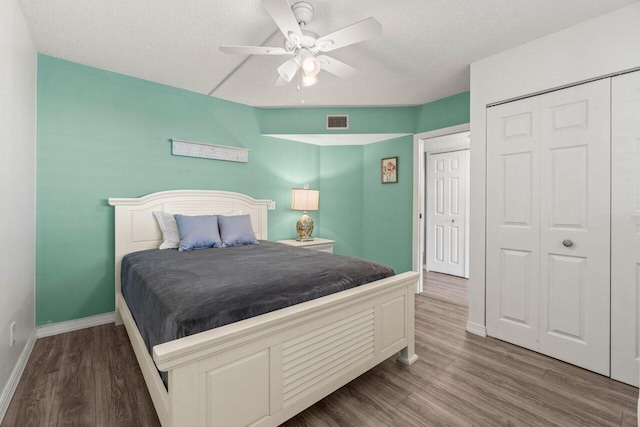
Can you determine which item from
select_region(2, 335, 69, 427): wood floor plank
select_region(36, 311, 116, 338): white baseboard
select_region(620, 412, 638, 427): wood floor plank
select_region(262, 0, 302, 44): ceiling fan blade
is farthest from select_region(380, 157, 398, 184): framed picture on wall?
select_region(2, 335, 69, 427): wood floor plank

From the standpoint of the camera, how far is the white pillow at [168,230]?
9.02ft

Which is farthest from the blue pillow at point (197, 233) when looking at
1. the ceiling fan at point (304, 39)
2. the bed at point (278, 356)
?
the ceiling fan at point (304, 39)

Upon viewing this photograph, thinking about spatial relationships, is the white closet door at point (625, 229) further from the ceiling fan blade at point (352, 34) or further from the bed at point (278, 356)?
the ceiling fan blade at point (352, 34)

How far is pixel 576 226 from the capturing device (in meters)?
2.03

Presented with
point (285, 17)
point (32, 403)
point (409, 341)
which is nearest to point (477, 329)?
point (409, 341)

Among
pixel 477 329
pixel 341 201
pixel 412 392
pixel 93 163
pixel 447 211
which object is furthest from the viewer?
pixel 447 211

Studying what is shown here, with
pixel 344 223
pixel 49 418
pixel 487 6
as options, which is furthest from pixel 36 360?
pixel 487 6

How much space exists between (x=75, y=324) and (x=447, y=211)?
16.7 ft

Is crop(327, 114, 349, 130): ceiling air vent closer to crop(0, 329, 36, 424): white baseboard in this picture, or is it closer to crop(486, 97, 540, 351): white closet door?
crop(486, 97, 540, 351): white closet door

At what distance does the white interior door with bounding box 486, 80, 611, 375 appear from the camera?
193cm

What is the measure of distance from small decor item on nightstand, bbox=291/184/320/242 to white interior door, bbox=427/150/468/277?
2333 millimetres

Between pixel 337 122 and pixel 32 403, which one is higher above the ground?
pixel 337 122

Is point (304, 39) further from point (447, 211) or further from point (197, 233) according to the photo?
point (447, 211)

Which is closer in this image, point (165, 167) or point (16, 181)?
point (16, 181)
